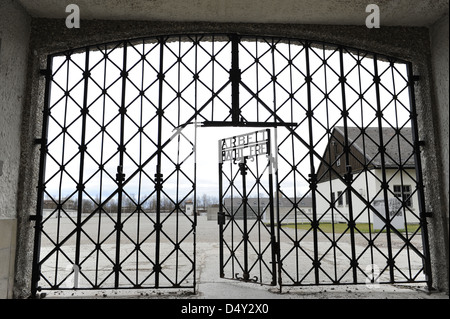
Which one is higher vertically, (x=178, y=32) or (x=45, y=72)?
(x=178, y=32)

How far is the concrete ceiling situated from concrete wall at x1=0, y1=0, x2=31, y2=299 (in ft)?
0.93

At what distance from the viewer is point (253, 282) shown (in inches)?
132

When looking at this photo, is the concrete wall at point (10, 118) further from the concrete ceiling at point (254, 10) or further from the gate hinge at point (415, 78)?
the gate hinge at point (415, 78)

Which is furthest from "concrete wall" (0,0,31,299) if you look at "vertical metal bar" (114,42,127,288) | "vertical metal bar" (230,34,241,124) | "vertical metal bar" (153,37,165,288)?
"vertical metal bar" (230,34,241,124)

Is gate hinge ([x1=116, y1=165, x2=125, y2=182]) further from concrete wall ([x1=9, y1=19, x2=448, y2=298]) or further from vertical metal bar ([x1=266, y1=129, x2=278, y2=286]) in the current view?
vertical metal bar ([x1=266, y1=129, x2=278, y2=286])

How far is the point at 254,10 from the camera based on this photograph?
10.1 ft

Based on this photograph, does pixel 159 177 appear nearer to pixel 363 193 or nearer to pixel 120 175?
pixel 120 175

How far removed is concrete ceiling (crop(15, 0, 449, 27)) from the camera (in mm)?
2932

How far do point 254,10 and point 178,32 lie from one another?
0.81m

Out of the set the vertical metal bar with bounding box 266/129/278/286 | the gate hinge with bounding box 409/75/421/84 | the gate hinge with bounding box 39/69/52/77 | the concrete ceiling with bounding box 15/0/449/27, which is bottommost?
the vertical metal bar with bounding box 266/129/278/286

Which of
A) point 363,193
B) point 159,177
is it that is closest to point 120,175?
point 159,177

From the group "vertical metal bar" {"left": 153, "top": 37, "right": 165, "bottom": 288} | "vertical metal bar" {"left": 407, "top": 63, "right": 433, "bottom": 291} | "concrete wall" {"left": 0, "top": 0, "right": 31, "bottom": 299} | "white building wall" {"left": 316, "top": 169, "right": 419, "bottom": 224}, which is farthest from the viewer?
"white building wall" {"left": 316, "top": 169, "right": 419, "bottom": 224}
